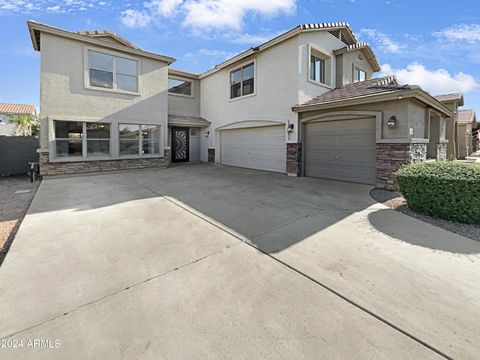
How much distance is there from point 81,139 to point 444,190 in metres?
13.6

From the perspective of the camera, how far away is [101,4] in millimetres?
8703

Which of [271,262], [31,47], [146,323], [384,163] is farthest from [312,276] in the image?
[31,47]

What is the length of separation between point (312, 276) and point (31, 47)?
51.1 feet

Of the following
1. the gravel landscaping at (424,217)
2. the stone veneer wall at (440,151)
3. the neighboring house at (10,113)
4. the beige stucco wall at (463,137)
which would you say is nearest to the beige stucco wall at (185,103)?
the gravel landscaping at (424,217)

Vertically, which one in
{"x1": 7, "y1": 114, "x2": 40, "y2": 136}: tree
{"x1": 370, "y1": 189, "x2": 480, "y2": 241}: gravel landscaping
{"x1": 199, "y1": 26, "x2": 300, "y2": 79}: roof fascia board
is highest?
{"x1": 199, "y1": 26, "x2": 300, "y2": 79}: roof fascia board

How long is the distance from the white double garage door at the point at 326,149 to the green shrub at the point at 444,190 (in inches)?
124

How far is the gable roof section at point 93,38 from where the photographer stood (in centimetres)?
1020

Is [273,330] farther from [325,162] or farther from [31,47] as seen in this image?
[31,47]

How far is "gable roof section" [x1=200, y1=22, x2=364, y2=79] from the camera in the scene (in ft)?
34.2

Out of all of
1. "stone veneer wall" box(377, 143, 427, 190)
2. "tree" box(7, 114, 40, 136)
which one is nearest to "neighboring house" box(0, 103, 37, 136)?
"tree" box(7, 114, 40, 136)

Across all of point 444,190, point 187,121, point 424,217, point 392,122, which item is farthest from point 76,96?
point 444,190

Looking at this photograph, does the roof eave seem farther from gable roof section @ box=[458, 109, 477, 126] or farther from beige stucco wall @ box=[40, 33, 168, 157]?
gable roof section @ box=[458, 109, 477, 126]

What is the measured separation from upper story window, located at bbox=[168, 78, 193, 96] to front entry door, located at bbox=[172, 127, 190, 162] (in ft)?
7.93

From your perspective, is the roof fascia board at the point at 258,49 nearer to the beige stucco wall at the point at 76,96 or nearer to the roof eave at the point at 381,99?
the roof eave at the point at 381,99
